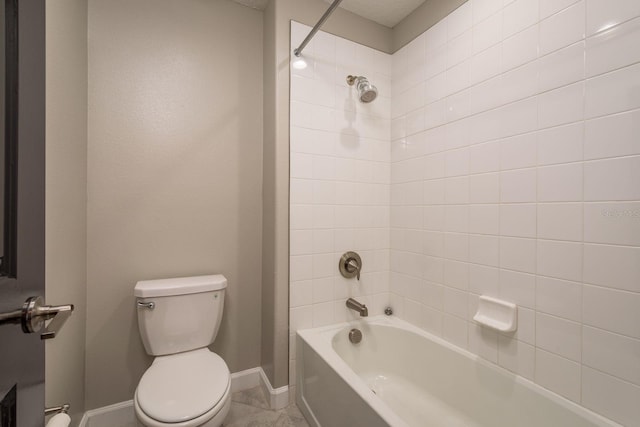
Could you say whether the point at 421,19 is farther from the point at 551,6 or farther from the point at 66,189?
the point at 66,189

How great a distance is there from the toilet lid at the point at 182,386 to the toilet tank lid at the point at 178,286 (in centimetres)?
33

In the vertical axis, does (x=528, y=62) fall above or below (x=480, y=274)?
above

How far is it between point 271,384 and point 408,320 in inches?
37.1

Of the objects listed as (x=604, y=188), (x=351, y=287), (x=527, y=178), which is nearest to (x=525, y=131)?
(x=527, y=178)

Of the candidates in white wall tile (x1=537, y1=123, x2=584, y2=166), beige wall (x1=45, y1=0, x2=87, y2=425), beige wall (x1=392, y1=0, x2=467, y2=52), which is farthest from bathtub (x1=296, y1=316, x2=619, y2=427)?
beige wall (x1=392, y1=0, x2=467, y2=52)

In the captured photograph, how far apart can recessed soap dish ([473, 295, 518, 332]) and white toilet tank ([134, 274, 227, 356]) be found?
135 centimetres

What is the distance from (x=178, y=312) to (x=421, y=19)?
7.32 feet

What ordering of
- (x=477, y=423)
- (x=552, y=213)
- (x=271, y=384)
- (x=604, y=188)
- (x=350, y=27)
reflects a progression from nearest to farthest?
(x=604, y=188) < (x=552, y=213) < (x=477, y=423) < (x=271, y=384) < (x=350, y=27)

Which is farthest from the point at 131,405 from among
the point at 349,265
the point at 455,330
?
the point at 455,330

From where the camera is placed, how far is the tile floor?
4.99 ft

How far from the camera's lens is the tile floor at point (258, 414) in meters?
1.52

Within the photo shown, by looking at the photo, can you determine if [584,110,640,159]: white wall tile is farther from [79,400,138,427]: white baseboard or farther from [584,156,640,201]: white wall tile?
[79,400,138,427]: white baseboard

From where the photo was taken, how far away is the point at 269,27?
173 centimetres

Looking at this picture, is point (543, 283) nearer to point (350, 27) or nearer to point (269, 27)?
point (350, 27)
